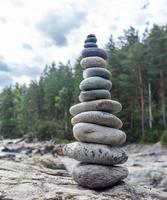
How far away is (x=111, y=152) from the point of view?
9227 millimetres

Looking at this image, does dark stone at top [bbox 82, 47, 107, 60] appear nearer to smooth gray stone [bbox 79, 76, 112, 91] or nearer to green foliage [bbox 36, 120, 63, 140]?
smooth gray stone [bbox 79, 76, 112, 91]

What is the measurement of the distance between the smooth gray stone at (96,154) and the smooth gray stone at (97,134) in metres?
0.15

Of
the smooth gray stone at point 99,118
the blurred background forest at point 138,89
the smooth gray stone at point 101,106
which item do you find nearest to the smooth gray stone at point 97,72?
the smooth gray stone at point 101,106

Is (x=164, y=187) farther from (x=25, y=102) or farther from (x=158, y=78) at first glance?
(x=25, y=102)

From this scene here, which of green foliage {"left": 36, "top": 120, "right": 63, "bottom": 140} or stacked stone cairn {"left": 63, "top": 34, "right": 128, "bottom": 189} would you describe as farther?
green foliage {"left": 36, "top": 120, "right": 63, "bottom": 140}

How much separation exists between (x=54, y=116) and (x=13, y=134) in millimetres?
9215

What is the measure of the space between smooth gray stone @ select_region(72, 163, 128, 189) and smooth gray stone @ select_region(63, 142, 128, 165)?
0.15m

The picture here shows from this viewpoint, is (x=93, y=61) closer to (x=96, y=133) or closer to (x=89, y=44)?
(x=89, y=44)

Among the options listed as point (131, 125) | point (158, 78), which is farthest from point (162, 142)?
point (158, 78)

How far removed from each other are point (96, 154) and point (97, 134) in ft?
1.90

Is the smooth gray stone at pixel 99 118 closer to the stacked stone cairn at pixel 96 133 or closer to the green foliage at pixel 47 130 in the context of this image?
the stacked stone cairn at pixel 96 133

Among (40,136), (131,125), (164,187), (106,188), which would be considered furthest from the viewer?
(40,136)

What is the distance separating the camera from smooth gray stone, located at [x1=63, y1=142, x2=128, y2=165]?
9.11 metres

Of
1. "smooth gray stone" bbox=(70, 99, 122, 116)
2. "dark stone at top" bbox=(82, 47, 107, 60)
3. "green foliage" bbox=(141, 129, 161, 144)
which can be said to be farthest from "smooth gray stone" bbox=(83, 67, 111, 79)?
"green foliage" bbox=(141, 129, 161, 144)
